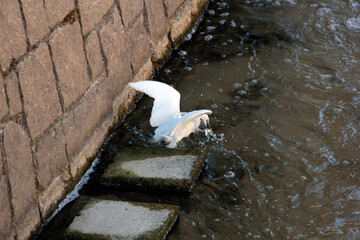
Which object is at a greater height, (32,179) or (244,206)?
(32,179)

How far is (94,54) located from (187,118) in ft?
2.25

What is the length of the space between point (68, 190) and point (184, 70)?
5.25ft

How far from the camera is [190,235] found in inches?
99.4

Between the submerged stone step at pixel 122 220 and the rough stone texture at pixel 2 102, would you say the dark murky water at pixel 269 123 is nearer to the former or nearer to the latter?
the submerged stone step at pixel 122 220

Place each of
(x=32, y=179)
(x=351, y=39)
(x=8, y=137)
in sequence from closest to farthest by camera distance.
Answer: (x=8, y=137) < (x=32, y=179) < (x=351, y=39)

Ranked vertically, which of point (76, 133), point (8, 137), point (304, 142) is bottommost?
point (304, 142)

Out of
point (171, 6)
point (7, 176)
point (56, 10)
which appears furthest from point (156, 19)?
point (7, 176)

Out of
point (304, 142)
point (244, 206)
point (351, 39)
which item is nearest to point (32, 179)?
point (244, 206)

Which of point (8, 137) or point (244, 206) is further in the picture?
point (244, 206)

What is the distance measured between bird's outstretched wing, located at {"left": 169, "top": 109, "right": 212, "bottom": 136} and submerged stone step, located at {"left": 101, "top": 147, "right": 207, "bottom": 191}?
139mm

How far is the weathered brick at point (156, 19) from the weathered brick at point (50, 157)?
55.4 inches

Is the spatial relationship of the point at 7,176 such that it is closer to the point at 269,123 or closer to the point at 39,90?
the point at 39,90

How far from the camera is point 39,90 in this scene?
2.46 metres

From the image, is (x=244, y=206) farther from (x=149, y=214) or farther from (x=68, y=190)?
(x=68, y=190)
